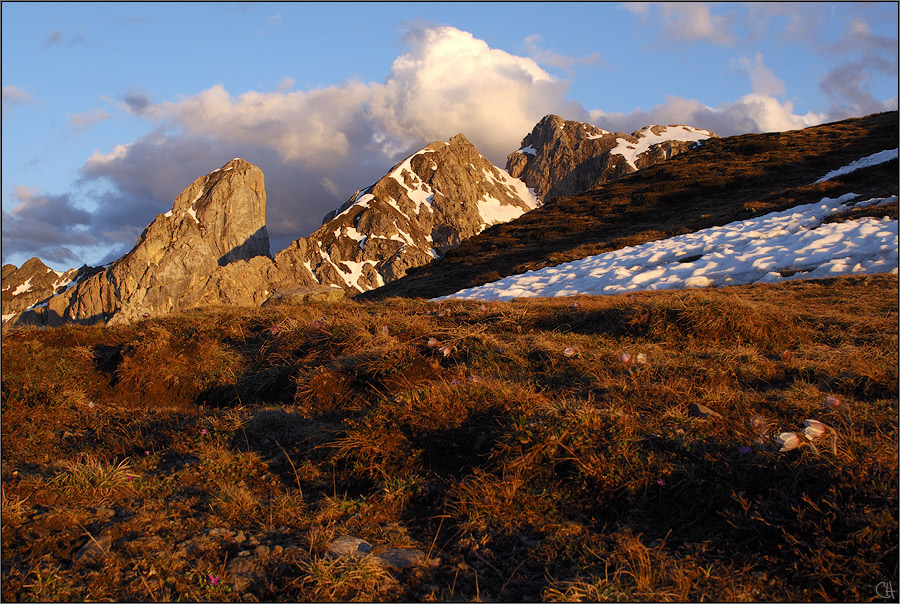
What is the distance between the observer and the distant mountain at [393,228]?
145 meters

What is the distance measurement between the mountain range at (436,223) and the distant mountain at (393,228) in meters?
0.44

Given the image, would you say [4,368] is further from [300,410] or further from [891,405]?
[891,405]

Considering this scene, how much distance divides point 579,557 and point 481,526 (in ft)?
2.17

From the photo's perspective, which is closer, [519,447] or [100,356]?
[519,447]

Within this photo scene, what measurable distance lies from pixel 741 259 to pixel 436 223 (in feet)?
547

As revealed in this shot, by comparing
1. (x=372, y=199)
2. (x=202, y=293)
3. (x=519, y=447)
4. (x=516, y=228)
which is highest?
(x=372, y=199)

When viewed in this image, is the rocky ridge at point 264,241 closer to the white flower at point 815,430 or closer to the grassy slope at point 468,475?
the grassy slope at point 468,475

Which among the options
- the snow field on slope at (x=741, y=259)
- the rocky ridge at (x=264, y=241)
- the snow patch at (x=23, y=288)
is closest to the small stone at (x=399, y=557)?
the snow field on slope at (x=741, y=259)

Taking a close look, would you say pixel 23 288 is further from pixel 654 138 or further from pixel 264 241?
pixel 654 138

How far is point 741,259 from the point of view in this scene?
645 inches

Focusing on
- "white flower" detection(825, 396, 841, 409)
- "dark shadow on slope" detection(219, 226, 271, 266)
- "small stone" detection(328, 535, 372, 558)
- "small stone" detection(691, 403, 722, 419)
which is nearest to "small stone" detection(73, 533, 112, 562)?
"small stone" detection(328, 535, 372, 558)

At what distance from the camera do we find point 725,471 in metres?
3.58

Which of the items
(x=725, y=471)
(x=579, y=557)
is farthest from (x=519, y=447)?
(x=725, y=471)

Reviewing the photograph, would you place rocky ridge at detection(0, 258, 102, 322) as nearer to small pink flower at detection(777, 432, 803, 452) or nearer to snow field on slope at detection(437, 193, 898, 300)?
snow field on slope at detection(437, 193, 898, 300)
